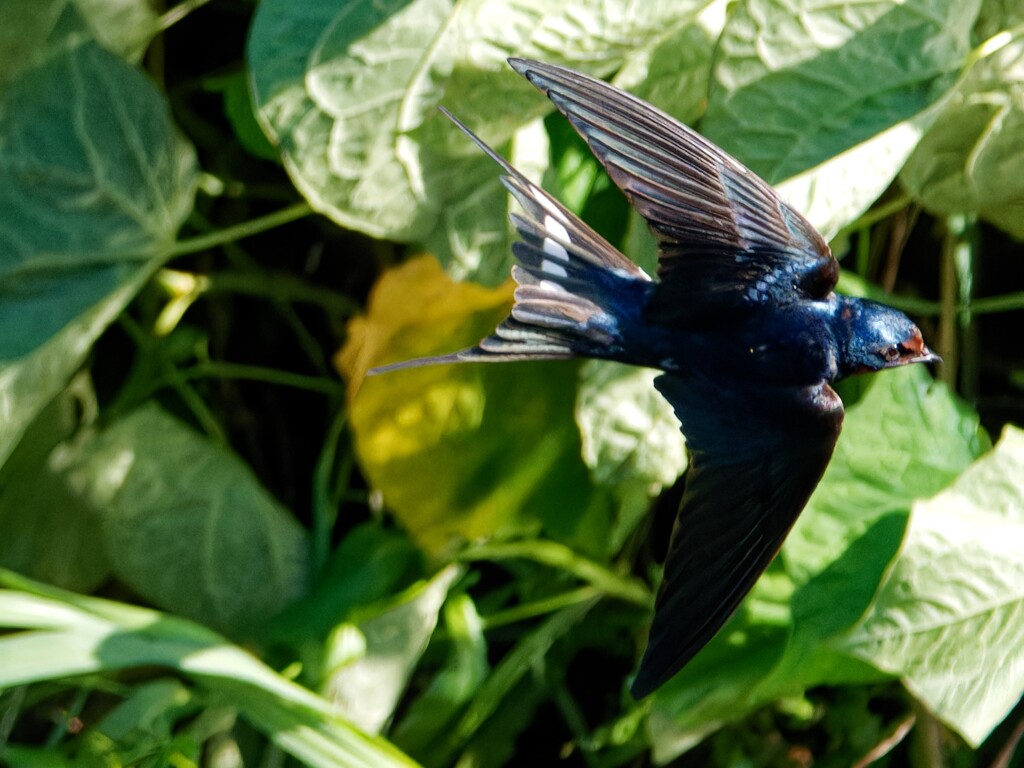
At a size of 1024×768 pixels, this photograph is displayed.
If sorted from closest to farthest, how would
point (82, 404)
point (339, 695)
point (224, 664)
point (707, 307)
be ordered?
1. point (707, 307)
2. point (224, 664)
3. point (339, 695)
4. point (82, 404)

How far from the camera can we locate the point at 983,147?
782mm

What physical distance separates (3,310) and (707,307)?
467 millimetres

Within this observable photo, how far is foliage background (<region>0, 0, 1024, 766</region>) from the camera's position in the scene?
0.74m

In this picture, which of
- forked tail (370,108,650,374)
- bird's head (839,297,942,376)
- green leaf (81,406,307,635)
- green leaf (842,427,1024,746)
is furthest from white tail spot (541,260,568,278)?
green leaf (81,406,307,635)

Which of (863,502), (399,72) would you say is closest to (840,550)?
(863,502)

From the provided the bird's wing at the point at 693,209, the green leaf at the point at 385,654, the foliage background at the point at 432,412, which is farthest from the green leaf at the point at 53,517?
the bird's wing at the point at 693,209

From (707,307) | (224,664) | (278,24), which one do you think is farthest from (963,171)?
(224,664)

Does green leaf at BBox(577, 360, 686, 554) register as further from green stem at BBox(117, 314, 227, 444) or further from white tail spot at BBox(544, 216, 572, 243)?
green stem at BBox(117, 314, 227, 444)

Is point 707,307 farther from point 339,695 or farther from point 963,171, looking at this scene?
point 339,695

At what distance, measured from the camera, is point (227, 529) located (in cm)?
90

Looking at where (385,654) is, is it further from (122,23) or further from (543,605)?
(122,23)

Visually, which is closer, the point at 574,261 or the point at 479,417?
the point at 574,261

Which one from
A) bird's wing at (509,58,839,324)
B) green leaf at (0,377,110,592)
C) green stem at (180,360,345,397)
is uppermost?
bird's wing at (509,58,839,324)

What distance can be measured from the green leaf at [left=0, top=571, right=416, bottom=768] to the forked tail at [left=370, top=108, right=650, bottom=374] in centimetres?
23
